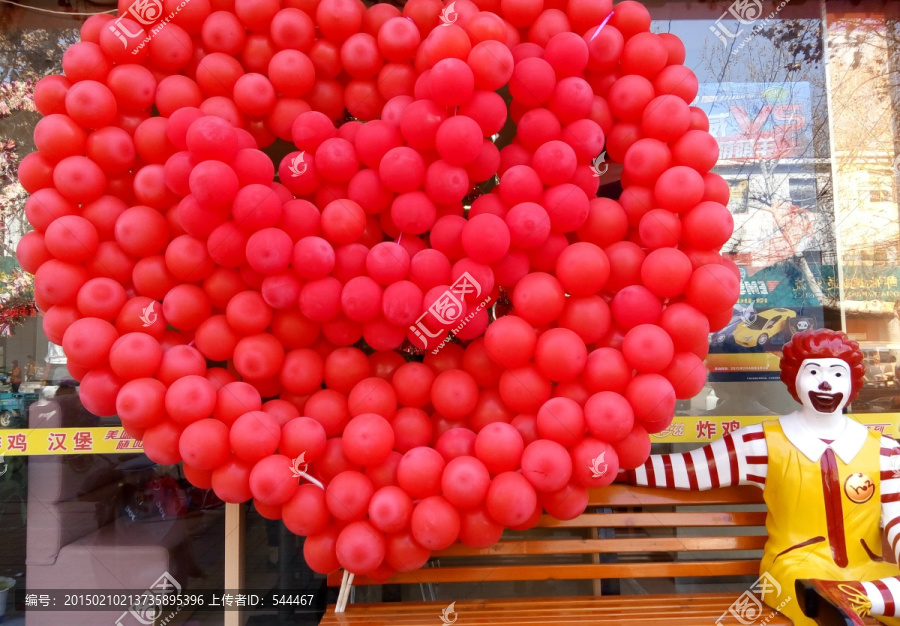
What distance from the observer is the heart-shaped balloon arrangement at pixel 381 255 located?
5.41 feet

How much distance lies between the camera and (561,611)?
2.00 metres

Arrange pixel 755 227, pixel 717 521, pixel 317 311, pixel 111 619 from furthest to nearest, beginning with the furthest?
pixel 755 227 < pixel 111 619 < pixel 717 521 < pixel 317 311

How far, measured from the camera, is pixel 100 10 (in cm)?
244

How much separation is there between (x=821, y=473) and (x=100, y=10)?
3.20 m

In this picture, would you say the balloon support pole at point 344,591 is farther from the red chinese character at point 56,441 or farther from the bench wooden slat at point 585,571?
the red chinese character at point 56,441

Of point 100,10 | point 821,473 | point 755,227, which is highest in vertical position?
point 100,10

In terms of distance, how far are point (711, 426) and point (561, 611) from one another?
1.04m

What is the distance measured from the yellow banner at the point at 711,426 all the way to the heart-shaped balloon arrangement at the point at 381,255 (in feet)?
2.70

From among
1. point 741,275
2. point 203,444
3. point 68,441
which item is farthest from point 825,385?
point 68,441

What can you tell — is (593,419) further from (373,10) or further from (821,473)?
(373,10)

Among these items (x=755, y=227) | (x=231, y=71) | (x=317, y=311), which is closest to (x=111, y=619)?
(x=317, y=311)

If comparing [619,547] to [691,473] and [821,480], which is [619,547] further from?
[821,480]

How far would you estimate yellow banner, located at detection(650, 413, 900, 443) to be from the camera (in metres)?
2.52

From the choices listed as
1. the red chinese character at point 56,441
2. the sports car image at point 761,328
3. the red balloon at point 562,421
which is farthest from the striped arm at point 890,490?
the red chinese character at point 56,441
